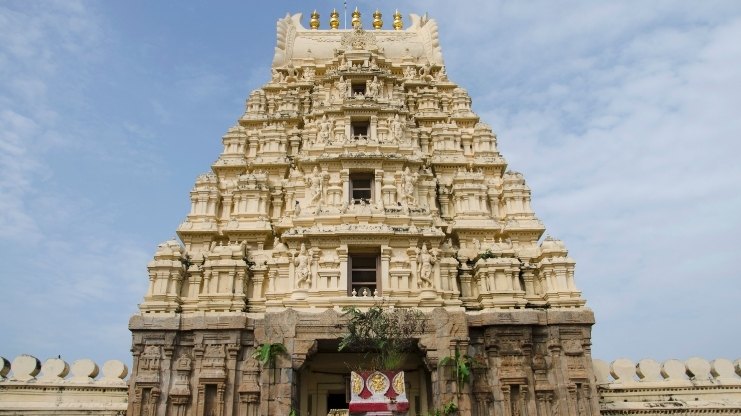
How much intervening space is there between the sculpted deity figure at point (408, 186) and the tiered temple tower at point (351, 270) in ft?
0.18

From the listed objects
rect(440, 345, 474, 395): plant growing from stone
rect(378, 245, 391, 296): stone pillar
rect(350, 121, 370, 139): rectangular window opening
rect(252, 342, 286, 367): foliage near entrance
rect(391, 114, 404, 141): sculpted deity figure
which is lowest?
rect(440, 345, 474, 395): plant growing from stone

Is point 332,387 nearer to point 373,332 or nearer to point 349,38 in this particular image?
point 373,332

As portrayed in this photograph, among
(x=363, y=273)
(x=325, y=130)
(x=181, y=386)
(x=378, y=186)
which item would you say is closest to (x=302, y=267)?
(x=363, y=273)

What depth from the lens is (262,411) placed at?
16.1 m

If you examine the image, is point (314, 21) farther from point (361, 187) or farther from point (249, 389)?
point (249, 389)

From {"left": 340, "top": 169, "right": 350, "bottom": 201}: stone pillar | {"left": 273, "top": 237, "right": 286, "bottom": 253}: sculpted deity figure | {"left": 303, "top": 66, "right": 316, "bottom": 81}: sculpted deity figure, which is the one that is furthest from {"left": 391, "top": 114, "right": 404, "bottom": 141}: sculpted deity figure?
{"left": 273, "top": 237, "right": 286, "bottom": 253}: sculpted deity figure

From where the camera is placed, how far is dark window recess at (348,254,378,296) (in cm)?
1895

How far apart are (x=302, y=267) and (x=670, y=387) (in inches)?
483

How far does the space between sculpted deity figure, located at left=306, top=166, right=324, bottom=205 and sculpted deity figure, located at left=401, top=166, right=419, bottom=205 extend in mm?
2933

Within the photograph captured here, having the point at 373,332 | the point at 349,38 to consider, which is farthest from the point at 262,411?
the point at 349,38

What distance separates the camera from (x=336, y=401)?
19219 millimetres

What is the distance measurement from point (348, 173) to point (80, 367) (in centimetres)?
1077

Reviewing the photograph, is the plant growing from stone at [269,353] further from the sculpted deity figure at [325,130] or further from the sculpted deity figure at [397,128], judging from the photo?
the sculpted deity figure at [397,128]

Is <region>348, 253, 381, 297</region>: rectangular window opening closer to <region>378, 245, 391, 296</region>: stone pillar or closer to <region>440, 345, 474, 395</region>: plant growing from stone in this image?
<region>378, 245, 391, 296</region>: stone pillar
